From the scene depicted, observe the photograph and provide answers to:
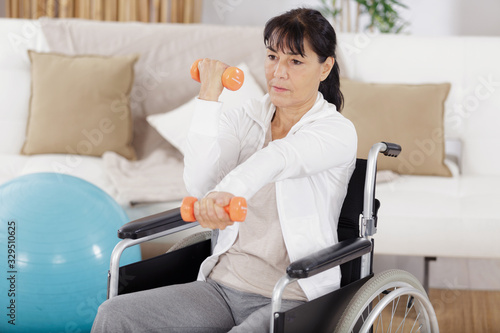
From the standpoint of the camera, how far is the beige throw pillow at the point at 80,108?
273 centimetres

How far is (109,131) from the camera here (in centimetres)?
274

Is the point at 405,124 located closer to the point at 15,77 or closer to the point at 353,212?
the point at 353,212

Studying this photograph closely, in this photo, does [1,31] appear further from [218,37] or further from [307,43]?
[307,43]

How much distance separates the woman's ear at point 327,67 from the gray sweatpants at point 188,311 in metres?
0.48

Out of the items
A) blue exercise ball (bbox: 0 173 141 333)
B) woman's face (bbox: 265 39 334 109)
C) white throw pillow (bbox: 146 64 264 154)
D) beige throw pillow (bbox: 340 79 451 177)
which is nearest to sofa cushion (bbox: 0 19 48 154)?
white throw pillow (bbox: 146 64 264 154)

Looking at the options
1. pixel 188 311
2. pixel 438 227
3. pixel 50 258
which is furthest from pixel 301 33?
pixel 438 227

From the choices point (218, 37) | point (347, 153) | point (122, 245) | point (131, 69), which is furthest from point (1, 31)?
point (347, 153)

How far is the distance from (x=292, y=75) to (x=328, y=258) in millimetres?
382

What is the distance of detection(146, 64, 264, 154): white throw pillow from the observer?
2688 millimetres

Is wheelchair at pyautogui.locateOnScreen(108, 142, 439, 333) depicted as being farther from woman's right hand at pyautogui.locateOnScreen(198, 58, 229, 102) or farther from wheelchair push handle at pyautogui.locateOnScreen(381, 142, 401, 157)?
woman's right hand at pyautogui.locateOnScreen(198, 58, 229, 102)

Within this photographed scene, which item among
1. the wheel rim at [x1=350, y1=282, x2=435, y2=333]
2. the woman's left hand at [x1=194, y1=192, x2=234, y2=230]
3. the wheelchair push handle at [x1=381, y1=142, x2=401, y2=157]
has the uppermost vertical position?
the wheelchair push handle at [x1=381, y1=142, x2=401, y2=157]

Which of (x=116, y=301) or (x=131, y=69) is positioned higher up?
(x=131, y=69)

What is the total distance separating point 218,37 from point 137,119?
20.0 inches

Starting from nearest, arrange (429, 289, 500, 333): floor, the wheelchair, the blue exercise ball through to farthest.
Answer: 1. the wheelchair
2. the blue exercise ball
3. (429, 289, 500, 333): floor
